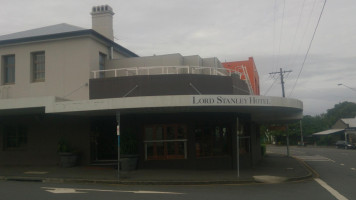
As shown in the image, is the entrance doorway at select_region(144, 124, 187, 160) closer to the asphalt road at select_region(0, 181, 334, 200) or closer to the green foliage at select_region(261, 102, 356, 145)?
the asphalt road at select_region(0, 181, 334, 200)

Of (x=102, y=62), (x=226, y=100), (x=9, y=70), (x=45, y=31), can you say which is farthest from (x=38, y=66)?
(x=226, y=100)

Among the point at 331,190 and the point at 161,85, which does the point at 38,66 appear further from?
the point at 331,190

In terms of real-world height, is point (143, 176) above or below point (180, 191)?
above

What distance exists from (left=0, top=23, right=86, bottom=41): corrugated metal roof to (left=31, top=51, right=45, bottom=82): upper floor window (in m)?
1.10

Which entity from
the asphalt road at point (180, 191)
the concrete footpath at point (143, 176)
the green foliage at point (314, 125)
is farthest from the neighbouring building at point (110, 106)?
the green foliage at point (314, 125)

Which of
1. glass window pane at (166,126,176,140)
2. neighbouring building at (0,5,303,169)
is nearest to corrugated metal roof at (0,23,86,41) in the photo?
neighbouring building at (0,5,303,169)

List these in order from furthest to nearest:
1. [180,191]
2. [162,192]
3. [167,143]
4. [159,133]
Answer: [159,133] < [167,143] < [180,191] < [162,192]

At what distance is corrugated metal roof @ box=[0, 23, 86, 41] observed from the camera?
21062 mm

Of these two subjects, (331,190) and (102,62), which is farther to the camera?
(102,62)

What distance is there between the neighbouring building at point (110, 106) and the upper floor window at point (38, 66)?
0.05 metres

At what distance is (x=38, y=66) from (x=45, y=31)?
7.62 feet

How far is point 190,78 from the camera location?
58.4 feet

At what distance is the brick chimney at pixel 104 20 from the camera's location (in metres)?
24.2

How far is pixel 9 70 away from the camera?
70.1 feet
